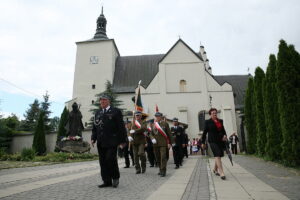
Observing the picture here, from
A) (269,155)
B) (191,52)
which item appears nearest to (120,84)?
(191,52)

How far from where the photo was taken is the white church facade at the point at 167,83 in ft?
91.9

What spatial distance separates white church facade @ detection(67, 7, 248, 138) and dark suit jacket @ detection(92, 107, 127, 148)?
74.1 ft

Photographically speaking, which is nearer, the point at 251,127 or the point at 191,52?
the point at 251,127

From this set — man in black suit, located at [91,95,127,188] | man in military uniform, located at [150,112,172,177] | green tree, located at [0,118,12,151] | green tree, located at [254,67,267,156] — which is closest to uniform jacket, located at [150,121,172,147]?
man in military uniform, located at [150,112,172,177]

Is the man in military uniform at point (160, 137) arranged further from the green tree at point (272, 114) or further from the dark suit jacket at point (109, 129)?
the green tree at point (272, 114)

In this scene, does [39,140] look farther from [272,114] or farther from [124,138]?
[272,114]

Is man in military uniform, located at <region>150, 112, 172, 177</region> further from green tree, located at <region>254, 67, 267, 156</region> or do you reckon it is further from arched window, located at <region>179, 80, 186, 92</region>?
arched window, located at <region>179, 80, 186, 92</region>

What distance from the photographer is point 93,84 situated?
113 ft

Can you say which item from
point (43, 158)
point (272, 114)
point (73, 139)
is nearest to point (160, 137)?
point (272, 114)

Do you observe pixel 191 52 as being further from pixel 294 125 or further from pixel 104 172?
pixel 104 172

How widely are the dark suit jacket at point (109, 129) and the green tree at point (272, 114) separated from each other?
810 cm

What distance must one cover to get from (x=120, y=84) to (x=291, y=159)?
2893cm

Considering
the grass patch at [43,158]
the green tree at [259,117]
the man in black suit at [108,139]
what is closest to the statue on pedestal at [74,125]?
the grass patch at [43,158]

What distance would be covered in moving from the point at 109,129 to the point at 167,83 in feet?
81.0
